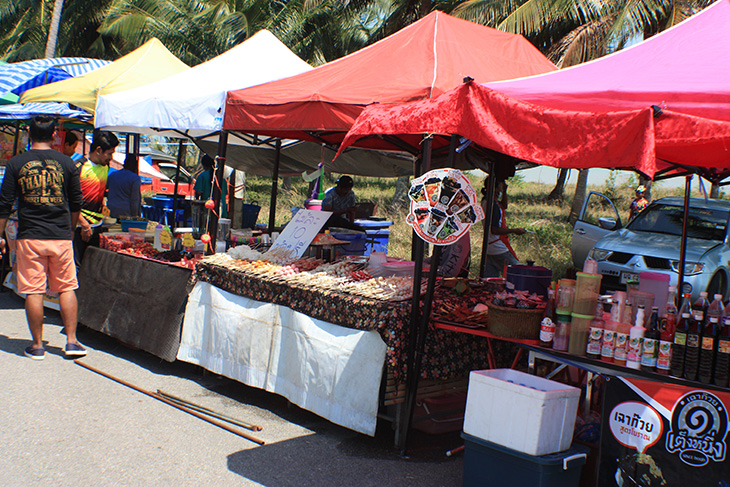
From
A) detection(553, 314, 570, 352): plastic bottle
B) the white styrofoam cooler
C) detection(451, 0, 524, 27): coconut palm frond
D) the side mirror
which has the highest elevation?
detection(451, 0, 524, 27): coconut palm frond

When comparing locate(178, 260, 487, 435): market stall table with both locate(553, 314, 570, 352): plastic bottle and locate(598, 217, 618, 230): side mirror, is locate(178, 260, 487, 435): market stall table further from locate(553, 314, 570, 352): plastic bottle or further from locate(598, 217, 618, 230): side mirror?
locate(598, 217, 618, 230): side mirror

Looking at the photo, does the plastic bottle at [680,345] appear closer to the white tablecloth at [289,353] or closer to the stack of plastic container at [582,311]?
the stack of plastic container at [582,311]

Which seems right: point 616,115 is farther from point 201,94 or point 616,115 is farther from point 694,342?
point 201,94

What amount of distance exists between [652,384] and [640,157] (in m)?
1.23

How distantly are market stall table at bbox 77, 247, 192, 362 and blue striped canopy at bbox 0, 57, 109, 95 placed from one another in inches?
197

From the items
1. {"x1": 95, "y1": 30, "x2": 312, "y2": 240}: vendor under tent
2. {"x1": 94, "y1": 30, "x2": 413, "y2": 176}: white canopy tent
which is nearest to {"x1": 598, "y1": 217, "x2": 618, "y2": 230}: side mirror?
{"x1": 94, "y1": 30, "x2": 413, "y2": 176}: white canopy tent

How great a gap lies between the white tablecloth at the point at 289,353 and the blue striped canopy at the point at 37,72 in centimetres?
691

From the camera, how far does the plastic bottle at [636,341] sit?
362cm

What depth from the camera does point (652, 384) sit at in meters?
3.54

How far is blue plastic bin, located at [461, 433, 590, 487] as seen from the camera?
11.5ft

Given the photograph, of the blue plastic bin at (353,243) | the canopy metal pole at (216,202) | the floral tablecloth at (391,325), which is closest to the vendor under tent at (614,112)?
the floral tablecloth at (391,325)

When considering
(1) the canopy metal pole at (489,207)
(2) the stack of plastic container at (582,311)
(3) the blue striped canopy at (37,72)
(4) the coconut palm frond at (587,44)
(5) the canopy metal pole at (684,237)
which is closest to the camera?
(2) the stack of plastic container at (582,311)

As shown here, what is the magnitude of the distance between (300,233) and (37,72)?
7963 millimetres

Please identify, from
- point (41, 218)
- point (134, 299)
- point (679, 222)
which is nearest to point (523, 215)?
point (679, 222)
